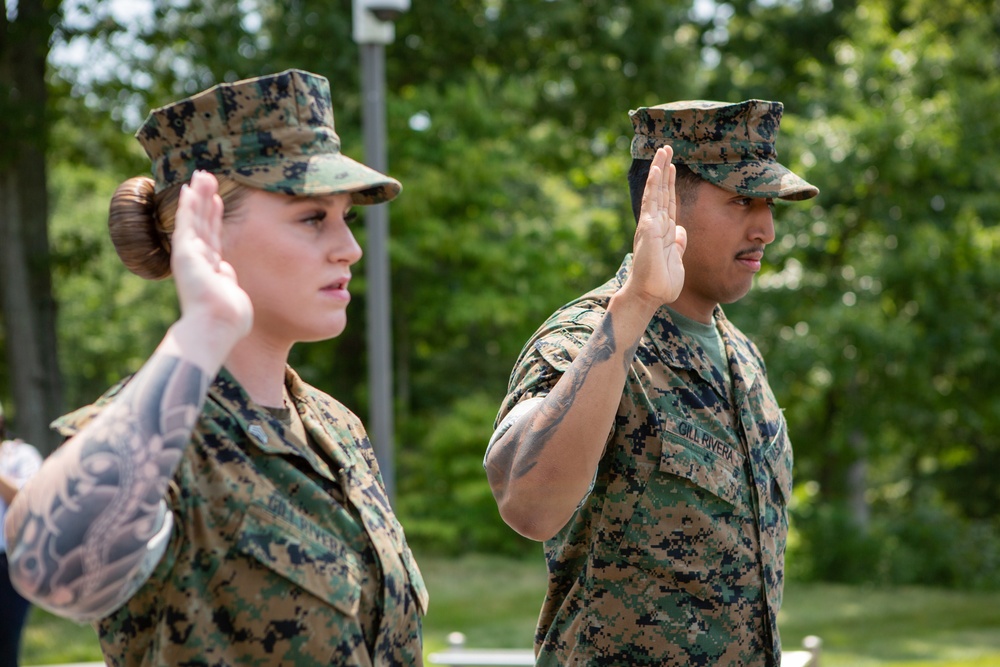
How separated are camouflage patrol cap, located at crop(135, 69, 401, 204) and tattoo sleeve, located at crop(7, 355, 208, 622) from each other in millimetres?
446

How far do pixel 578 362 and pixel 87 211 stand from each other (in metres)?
26.9

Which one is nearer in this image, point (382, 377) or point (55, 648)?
point (382, 377)

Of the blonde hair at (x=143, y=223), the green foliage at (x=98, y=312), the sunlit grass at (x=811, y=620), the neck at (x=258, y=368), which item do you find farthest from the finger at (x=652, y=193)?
the green foliage at (x=98, y=312)

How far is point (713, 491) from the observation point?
275cm

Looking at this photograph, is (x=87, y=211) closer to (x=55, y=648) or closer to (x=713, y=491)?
(x=55, y=648)

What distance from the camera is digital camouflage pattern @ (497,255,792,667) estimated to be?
106 inches

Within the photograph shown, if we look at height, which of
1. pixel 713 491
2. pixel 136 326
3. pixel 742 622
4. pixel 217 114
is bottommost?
pixel 136 326

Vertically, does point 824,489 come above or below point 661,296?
below

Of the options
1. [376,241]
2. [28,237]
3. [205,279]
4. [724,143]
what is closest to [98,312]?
[28,237]

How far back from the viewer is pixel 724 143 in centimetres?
299

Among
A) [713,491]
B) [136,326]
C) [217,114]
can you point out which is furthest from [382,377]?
[136,326]

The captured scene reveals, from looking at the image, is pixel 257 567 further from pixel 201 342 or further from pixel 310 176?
pixel 310 176

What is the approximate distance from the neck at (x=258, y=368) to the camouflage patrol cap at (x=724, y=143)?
134 centimetres

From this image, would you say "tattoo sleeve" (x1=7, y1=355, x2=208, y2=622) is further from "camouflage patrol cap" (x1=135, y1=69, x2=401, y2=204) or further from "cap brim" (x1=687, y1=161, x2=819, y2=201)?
"cap brim" (x1=687, y1=161, x2=819, y2=201)
